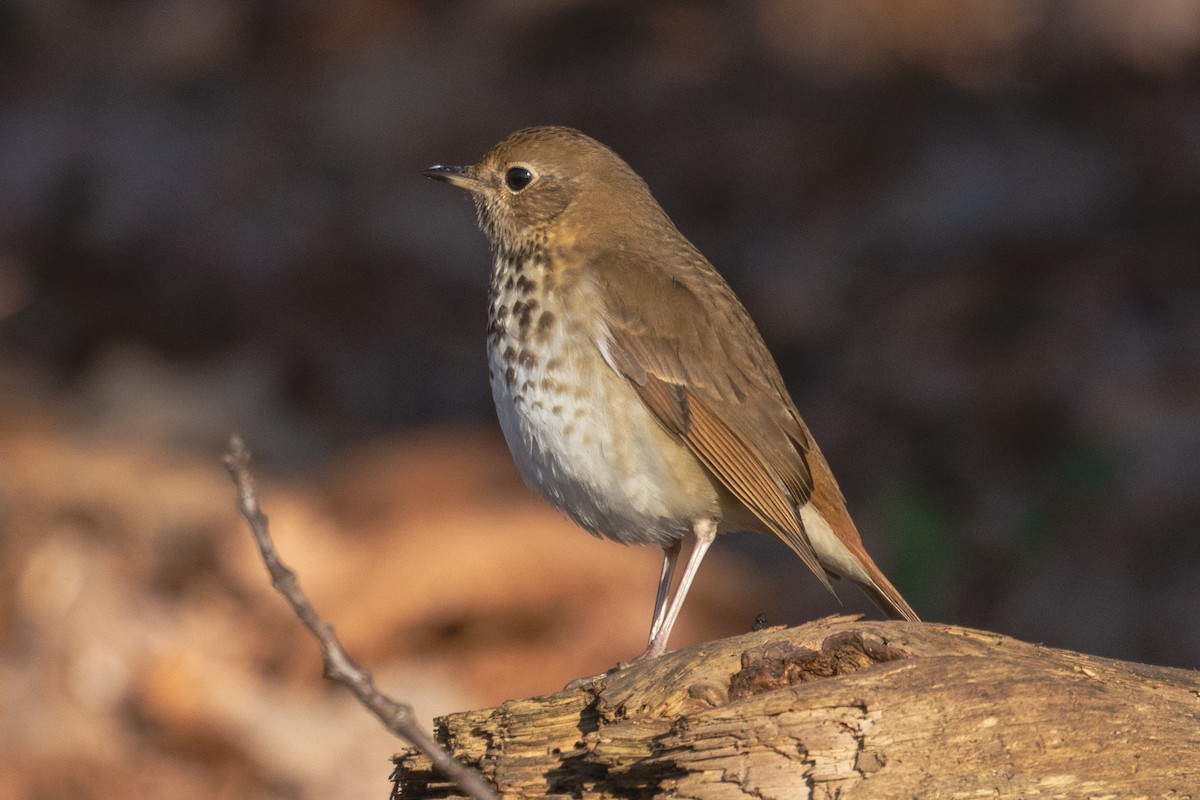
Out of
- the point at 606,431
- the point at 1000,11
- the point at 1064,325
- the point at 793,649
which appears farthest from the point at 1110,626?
the point at 1000,11

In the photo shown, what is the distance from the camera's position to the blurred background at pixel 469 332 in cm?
538

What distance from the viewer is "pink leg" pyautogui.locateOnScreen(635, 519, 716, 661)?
3.70 meters

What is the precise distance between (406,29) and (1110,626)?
20.4ft

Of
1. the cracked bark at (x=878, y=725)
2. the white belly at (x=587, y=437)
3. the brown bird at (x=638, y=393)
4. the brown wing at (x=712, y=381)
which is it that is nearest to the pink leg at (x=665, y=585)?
the brown bird at (x=638, y=393)

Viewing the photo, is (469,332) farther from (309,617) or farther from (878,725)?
(309,617)

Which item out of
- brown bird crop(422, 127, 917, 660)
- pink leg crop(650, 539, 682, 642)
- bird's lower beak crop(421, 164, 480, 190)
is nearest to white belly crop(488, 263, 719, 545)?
brown bird crop(422, 127, 917, 660)

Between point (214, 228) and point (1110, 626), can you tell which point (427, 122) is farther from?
point (1110, 626)

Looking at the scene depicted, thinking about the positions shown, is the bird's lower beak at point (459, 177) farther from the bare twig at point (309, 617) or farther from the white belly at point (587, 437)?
the bare twig at point (309, 617)

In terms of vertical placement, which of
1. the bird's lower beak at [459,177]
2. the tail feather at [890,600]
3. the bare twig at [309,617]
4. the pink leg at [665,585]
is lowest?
the bare twig at [309,617]

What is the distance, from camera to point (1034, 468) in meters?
6.60

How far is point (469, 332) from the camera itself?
26.5 ft

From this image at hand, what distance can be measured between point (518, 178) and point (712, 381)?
2.53 ft

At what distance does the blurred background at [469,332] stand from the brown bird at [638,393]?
1.45 metres

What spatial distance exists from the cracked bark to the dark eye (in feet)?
5.50
